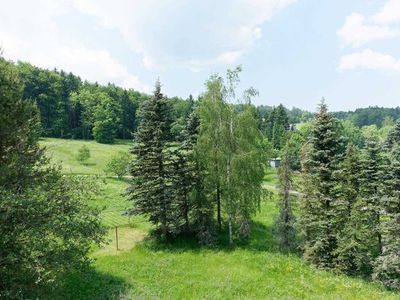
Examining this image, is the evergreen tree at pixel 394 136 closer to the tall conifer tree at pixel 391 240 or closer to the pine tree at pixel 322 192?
the tall conifer tree at pixel 391 240

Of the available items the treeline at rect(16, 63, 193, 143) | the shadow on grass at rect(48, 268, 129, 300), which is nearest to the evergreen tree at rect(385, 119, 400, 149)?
the treeline at rect(16, 63, 193, 143)

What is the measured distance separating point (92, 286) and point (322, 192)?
18.5m

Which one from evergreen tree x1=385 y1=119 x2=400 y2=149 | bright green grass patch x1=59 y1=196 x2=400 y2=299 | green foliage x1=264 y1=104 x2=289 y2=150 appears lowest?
bright green grass patch x1=59 y1=196 x2=400 y2=299

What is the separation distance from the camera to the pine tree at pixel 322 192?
2906cm

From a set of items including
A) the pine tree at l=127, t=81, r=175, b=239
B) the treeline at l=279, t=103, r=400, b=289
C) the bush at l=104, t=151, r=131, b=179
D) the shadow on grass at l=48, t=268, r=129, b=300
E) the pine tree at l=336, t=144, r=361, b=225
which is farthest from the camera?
the bush at l=104, t=151, r=131, b=179

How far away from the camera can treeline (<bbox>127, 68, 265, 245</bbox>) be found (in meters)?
31.5

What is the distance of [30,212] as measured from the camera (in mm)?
15258

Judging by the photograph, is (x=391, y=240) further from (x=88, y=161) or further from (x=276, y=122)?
(x=276, y=122)

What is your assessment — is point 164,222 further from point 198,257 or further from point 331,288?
point 331,288

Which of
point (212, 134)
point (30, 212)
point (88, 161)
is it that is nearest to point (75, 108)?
point (88, 161)

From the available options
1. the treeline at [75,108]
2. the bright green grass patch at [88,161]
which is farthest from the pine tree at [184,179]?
the treeline at [75,108]

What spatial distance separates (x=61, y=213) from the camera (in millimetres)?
16875

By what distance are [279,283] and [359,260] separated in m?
6.91

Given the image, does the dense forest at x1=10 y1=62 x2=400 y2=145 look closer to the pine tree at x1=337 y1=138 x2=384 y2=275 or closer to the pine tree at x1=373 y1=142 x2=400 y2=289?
the pine tree at x1=337 y1=138 x2=384 y2=275
